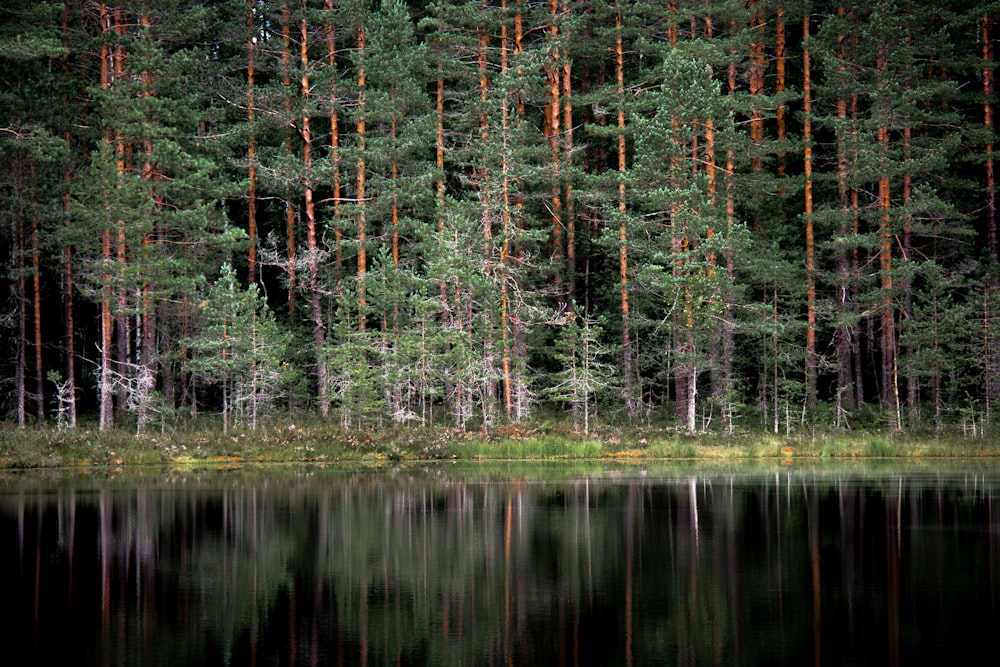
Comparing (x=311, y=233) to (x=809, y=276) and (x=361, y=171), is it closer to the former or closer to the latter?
(x=361, y=171)

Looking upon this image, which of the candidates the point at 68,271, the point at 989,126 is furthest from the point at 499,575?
the point at 989,126

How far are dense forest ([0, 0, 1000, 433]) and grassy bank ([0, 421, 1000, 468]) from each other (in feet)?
6.63

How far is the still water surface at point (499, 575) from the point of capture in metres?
10.2

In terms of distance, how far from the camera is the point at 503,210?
43.7m

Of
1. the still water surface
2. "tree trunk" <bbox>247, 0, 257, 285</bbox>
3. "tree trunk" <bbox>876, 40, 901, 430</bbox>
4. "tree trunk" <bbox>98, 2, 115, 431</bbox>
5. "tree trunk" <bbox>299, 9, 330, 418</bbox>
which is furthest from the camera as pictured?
"tree trunk" <bbox>247, 0, 257, 285</bbox>

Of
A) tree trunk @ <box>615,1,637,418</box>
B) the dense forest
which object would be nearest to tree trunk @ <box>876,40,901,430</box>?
the dense forest

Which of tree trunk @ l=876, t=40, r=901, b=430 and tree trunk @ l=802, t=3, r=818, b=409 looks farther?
tree trunk @ l=802, t=3, r=818, b=409

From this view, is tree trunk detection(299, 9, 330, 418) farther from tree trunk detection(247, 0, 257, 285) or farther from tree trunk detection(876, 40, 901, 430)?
tree trunk detection(876, 40, 901, 430)

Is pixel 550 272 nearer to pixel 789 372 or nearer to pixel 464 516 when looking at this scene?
pixel 789 372

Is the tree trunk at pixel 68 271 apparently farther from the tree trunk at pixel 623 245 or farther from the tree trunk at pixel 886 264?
the tree trunk at pixel 886 264

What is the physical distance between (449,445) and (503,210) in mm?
10964

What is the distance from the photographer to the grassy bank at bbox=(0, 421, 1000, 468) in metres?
34.2

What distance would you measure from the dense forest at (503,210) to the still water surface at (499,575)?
16806mm

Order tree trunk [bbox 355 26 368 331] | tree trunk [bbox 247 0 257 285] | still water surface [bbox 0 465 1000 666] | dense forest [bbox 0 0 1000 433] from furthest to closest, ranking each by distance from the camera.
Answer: tree trunk [bbox 247 0 257 285], tree trunk [bbox 355 26 368 331], dense forest [bbox 0 0 1000 433], still water surface [bbox 0 465 1000 666]
